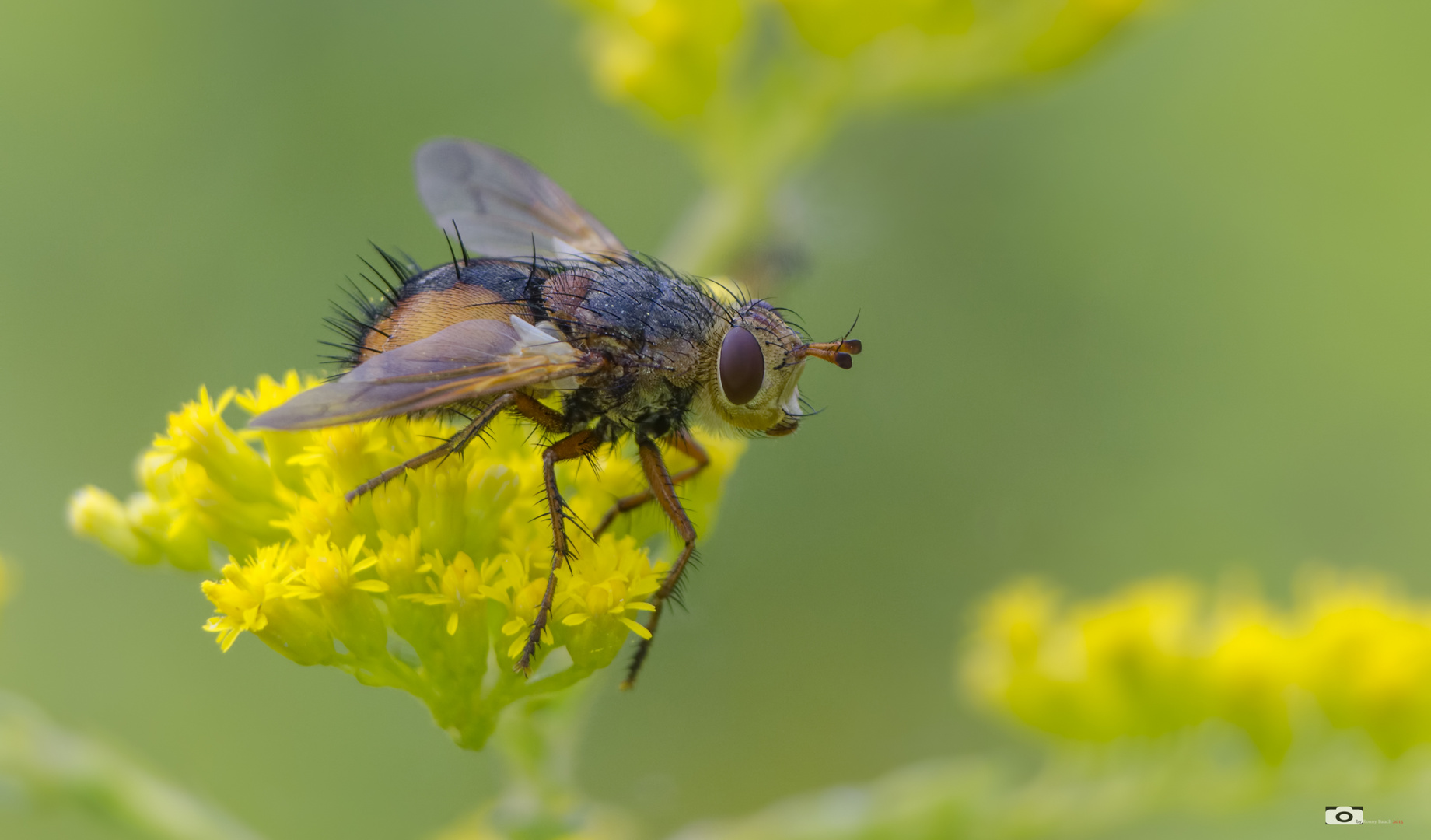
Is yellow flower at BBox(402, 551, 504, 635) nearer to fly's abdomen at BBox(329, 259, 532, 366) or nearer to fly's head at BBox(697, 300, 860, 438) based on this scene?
fly's abdomen at BBox(329, 259, 532, 366)

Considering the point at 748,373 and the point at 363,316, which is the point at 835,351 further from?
the point at 363,316

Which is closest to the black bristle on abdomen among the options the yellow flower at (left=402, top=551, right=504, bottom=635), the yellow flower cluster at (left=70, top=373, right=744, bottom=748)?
the yellow flower cluster at (left=70, top=373, right=744, bottom=748)

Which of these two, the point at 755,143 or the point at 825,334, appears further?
the point at 825,334

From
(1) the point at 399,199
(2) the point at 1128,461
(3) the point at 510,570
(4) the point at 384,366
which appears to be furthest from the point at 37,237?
(2) the point at 1128,461

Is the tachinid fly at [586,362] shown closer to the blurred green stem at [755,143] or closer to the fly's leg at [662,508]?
the fly's leg at [662,508]

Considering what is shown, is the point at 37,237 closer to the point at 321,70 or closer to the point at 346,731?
the point at 321,70

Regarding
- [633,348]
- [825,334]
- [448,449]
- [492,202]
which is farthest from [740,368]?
[825,334]
